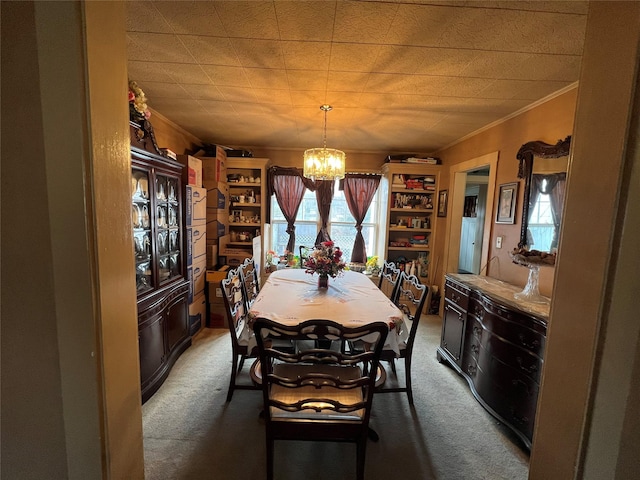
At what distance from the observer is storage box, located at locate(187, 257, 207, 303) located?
116 inches

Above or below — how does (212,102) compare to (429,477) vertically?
above

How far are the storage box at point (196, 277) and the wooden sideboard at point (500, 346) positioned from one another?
107 inches

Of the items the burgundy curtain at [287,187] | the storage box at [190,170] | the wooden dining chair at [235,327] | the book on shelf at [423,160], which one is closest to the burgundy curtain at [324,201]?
the burgundy curtain at [287,187]

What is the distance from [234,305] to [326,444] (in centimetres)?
114

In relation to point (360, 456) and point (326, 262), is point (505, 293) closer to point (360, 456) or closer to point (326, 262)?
point (326, 262)

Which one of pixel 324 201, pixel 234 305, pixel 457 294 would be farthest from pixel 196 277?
pixel 457 294

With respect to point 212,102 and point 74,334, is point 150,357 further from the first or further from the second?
point 212,102

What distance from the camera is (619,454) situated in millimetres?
647

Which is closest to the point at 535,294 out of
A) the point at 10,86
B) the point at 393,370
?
the point at 393,370

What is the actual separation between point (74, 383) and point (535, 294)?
2.50 meters

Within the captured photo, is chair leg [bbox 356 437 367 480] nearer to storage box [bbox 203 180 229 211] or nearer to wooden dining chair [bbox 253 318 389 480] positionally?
wooden dining chair [bbox 253 318 389 480]

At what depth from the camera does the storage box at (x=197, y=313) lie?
3010 mm

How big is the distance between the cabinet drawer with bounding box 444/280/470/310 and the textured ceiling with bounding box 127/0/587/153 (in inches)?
63.4

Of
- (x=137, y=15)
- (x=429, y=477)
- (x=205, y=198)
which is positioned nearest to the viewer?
(x=137, y=15)
